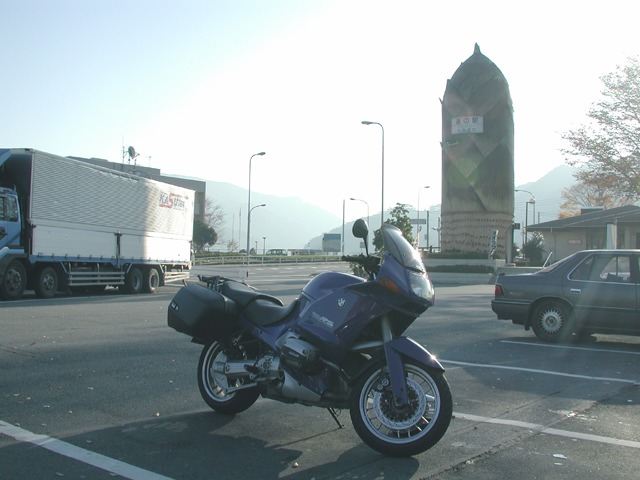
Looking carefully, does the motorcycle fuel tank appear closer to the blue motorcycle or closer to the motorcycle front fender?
the blue motorcycle

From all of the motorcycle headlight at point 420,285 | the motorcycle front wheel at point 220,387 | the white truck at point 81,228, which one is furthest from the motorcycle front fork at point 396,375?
the white truck at point 81,228

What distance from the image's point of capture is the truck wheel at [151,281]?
24.1 m

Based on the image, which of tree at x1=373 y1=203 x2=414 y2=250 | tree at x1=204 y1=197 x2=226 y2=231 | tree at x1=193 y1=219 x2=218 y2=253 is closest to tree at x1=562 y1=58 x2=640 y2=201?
tree at x1=373 y1=203 x2=414 y2=250

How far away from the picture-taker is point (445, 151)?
1857 inches

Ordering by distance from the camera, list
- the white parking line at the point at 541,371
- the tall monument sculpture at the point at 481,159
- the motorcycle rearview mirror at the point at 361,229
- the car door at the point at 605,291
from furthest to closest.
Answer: the tall monument sculpture at the point at 481,159, the car door at the point at 605,291, the white parking line at the point at 541,371, the motorcycle rearview mirror at the point at 361,229

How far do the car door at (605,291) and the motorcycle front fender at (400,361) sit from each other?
718 cm

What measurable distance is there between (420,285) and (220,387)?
2182mm

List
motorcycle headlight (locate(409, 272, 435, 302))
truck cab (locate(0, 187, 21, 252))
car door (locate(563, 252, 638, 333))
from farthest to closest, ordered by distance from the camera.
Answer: truck cab (locate(0, 187, 21, 252)) → car door (locate(563, 252, 638, 333)) → motorcycle headlight (locate(409, 272, 435, 302))

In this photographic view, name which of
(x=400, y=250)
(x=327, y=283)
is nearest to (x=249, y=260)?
(x=327, y=283)

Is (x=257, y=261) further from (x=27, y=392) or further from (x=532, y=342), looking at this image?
(x=27, y=392)

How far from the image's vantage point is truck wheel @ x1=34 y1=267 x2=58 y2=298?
19.5 metres

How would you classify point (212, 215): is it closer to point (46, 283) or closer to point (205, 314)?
point (46, 283)

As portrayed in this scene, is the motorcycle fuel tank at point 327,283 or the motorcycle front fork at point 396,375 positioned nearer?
the motorcycle front fork at point 396,375

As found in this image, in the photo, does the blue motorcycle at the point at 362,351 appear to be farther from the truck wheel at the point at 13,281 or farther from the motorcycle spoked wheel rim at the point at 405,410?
the truck wheel at the point at 13,281
